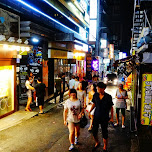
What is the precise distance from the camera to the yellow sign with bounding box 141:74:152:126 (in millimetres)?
8328

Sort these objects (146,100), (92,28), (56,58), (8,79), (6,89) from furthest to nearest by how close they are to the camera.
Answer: (92,28) < (56,58) < (8,79) < (6,89) < (146,100)

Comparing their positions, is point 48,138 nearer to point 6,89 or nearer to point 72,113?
point 72,113

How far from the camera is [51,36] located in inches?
624

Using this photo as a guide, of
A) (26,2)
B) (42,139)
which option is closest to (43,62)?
(26,2)

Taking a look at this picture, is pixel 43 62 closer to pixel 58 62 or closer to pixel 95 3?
pixel 58 62

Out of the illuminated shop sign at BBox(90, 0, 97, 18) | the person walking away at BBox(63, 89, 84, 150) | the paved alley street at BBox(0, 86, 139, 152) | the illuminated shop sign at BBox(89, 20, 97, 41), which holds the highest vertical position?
the illuminated shop sign at BBox(90, 0, 97, 18)

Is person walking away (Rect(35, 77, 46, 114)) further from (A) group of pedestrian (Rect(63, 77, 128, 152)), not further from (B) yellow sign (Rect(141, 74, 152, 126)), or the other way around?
(B) yellow sign (Rect(141, 74, 152, 126))

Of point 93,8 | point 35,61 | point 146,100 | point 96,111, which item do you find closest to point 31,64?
point 35,61

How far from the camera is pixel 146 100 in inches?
332

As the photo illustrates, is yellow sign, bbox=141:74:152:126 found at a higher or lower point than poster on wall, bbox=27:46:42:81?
lower

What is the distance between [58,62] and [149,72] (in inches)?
450

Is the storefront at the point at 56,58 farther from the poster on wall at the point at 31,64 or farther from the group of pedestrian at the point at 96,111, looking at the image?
the group of pedestrian at the point at 96,111

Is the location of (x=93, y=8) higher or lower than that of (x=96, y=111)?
higher

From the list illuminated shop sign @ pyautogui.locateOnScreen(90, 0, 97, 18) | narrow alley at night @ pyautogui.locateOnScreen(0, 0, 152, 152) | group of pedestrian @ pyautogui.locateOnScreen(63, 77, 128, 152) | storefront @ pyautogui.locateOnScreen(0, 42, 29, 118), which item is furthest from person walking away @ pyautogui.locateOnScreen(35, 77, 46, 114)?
illuminated shop sign @ pyautogui.locateOnScreen(90, 0, 97, 18)
